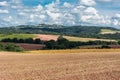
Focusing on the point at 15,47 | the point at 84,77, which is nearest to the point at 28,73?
the point at 84,77

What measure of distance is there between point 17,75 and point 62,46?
8148cm

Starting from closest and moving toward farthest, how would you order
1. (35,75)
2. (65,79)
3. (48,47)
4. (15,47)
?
(65,79)
(35,75)
(15,47)
(48,47)

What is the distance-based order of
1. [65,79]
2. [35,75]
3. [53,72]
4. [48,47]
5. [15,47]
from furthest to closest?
[48,47] → [15,47] → [53,72] → [35,75] → [65,79]

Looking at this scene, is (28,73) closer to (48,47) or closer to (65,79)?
(65,79)

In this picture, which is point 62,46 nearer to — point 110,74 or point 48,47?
point 48,47

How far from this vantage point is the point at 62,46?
11162 centimetres

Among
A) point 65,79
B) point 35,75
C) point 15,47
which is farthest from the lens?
point 15,47

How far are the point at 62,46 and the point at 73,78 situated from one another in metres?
83.4

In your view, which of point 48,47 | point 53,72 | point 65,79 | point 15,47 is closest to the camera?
point 65,79

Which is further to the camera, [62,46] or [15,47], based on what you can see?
[62,46]

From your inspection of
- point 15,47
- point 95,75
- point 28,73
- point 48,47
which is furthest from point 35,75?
point 48,47

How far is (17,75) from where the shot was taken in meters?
30.3

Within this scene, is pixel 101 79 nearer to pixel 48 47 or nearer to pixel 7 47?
pixel 7 47

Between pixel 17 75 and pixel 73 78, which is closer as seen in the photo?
pixel 73 78
